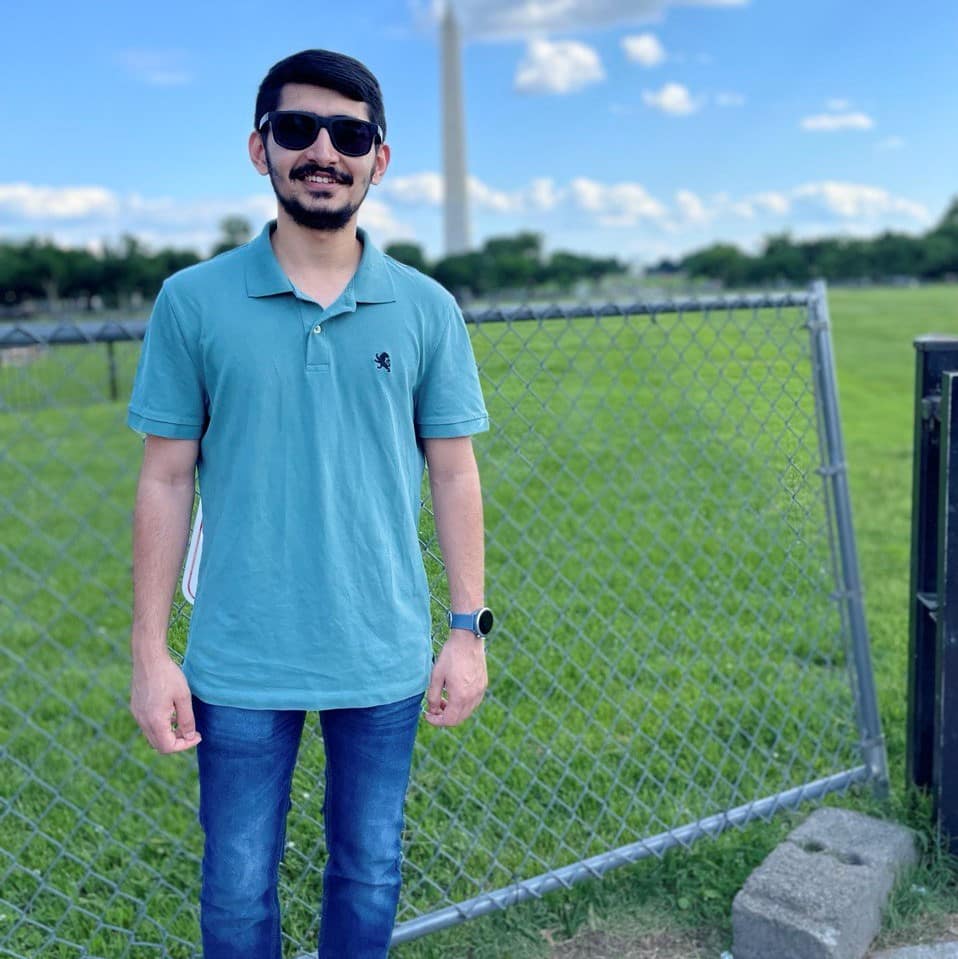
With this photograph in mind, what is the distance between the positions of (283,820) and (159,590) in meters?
0.50

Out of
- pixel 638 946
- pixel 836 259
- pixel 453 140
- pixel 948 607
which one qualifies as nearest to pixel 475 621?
pixel 638 946

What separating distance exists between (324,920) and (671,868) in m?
1.27

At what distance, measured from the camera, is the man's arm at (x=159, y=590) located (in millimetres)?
1694

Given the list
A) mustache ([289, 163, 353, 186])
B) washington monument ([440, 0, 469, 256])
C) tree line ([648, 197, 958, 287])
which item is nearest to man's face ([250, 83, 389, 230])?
mustache ([289, 163, 353, 186])

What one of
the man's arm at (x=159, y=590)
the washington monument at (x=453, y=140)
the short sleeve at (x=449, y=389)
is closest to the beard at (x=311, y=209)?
the short sleeve at (x=449, y=389)

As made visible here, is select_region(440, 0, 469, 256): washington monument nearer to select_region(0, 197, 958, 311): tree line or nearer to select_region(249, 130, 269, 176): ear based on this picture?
select_region(0, 197, 958, 311): tree line

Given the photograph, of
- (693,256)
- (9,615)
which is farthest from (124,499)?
(693,256)

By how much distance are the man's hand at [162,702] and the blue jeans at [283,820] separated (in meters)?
0.05

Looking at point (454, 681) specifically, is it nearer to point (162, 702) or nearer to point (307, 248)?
point (162, 702)

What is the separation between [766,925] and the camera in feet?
8.15

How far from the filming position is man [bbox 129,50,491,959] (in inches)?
65.7

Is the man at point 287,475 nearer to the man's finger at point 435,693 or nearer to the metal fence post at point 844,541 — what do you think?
the man's finger at point 435,693

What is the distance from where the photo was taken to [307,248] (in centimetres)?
172

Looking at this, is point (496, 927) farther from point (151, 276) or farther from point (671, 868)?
point (151, 276)
